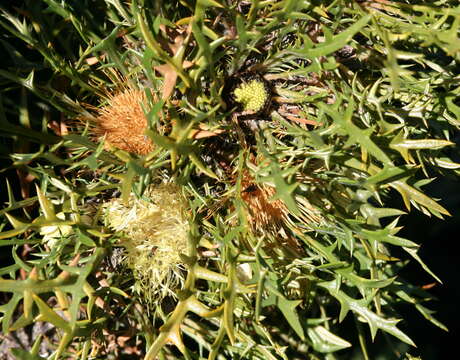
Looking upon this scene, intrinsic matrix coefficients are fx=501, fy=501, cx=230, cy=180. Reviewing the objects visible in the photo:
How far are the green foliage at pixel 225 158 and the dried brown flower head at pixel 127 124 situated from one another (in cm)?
3

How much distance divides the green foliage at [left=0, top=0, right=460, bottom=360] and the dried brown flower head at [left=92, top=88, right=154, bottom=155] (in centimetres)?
3

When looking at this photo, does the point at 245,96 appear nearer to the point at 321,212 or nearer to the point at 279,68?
the point at 279,68

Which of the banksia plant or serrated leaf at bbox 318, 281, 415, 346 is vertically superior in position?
the banksia plant

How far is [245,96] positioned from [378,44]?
0.81ft

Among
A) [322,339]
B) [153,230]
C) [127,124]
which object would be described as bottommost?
[322,339]

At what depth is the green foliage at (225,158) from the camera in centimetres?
74

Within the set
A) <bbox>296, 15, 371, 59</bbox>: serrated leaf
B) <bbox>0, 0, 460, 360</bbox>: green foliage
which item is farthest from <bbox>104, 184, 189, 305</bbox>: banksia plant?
<bbox>296, 15, 371, 59</bbox>: serrated leaf

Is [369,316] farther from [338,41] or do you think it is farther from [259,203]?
[338,41]

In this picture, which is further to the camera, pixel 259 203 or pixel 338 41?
pixel 259 203

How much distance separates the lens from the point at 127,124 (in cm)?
86

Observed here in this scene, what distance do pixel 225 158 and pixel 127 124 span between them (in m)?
0.18

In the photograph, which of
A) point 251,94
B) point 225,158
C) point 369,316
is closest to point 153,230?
point 225,158

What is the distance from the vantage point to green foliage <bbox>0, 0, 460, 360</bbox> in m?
0.74

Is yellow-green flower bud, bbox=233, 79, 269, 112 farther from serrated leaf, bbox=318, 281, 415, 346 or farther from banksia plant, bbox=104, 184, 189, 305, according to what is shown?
serrated leaf, bbox=318, 281, 415, 346
